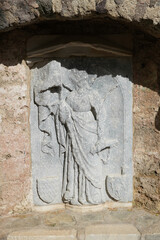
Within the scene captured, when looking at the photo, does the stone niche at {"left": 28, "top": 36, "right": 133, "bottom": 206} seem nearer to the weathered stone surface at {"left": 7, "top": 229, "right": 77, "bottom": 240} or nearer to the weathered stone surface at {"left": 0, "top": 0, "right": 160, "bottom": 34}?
the weathered stone surface at {"left": 7, "top": 229, "right": 77, "bottom": 240}

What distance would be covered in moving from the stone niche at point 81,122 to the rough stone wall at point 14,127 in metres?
0.11

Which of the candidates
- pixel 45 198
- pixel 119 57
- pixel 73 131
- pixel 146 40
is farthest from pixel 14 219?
pixel 146 40

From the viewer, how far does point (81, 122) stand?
11.8ft

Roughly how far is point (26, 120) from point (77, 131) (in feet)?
1.89

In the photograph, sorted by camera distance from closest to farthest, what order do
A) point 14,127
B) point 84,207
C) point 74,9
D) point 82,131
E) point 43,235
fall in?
point 74,9 → point 43,235 → point 14,127 → point 82,131 → point 84,207

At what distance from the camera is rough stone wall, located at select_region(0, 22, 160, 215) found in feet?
11.2

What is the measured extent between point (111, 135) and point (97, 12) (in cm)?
147

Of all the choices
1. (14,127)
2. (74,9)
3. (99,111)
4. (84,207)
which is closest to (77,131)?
(99,111)

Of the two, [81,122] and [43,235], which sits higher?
[81,122]

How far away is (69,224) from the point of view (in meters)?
3.49

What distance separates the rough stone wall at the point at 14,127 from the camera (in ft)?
11.1

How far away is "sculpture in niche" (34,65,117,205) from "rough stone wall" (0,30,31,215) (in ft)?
0.64

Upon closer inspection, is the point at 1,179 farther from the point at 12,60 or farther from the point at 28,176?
the point at 12,60

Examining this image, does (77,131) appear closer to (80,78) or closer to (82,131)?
(82,131)
